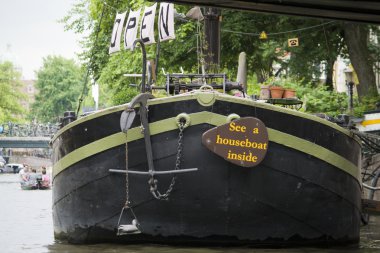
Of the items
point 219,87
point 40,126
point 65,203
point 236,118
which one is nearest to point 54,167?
point 65,203

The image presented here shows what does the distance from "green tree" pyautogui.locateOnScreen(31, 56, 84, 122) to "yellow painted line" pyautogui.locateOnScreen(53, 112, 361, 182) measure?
9855 cm

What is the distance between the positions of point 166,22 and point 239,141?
3682 mm

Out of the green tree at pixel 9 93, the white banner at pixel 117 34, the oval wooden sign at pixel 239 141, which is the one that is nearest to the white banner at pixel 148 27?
the white banner at pixel 117 34

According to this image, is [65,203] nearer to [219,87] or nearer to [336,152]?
[219,87]

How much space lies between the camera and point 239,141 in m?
10.5

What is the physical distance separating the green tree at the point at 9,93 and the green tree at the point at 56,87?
612 cm

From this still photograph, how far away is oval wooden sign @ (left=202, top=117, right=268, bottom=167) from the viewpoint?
1053 cm

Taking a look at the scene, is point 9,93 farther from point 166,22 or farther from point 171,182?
point 171,182

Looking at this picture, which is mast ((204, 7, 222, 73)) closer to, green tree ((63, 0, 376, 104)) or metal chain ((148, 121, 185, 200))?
metal chain ((148, 121, 185, 200))

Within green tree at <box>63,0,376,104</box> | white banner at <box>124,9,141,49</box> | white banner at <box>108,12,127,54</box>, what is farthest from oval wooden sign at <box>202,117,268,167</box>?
green tree at <box>63,0,376,104</box>

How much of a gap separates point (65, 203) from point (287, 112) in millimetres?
3301

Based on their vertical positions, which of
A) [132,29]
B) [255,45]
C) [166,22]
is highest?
[255,45]

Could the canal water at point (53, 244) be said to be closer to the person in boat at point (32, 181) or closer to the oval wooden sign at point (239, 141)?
the oval wooden sign at point (239, 141)

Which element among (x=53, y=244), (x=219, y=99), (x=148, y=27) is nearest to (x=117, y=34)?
(x=148, y=27)
